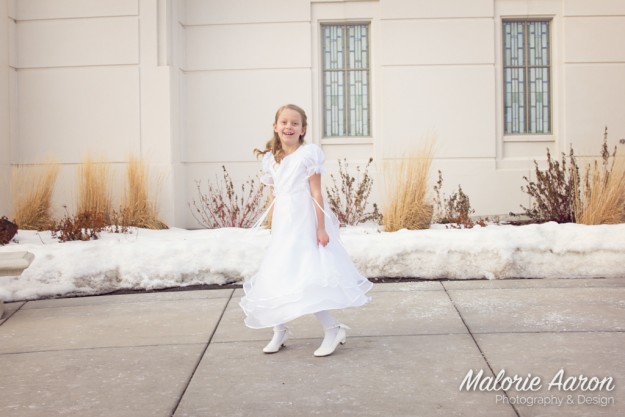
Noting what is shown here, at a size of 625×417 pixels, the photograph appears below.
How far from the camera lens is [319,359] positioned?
464 centimetres

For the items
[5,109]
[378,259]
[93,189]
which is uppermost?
[5,109]

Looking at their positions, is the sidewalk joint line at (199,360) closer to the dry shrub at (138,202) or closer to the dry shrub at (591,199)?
the dry shrub at (138,202)

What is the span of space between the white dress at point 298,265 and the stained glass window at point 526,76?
7104 millimetres

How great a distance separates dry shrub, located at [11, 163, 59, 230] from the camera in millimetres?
9820

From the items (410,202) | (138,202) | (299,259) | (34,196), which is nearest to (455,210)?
(410,202)

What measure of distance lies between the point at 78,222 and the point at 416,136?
5.04m

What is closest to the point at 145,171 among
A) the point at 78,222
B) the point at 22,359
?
the point at 78,222

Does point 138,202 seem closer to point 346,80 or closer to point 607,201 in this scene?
point 346,80

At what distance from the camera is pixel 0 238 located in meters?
8.21

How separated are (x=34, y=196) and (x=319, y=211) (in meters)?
6.31

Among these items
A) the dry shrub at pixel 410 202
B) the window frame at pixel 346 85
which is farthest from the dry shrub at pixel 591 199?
the window frame at pixel 346 85

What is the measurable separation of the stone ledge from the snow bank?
89 cm

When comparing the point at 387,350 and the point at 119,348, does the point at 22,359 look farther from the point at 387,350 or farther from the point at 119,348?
the point at 387,350

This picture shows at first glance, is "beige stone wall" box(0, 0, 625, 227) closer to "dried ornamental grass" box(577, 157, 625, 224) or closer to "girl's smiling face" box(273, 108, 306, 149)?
"dried ornamental grass" box(577, 157, 625, 224)
